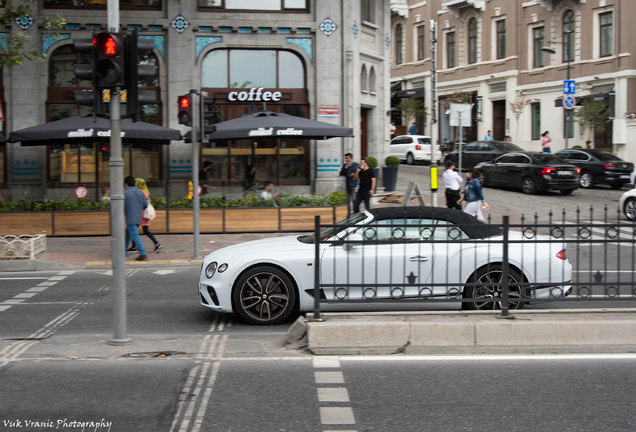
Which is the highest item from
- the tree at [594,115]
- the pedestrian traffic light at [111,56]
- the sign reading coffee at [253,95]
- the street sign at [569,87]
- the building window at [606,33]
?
the building window at [606,33]

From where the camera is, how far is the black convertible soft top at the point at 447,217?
23.2 feet

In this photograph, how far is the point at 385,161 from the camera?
1022 inches

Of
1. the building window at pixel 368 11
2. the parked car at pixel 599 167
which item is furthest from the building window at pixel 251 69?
the parked car at pixel 599 167

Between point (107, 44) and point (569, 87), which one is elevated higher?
point (569, 87)

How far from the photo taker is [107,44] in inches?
263

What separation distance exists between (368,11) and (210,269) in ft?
63.6

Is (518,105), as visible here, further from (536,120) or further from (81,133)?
(81,133)

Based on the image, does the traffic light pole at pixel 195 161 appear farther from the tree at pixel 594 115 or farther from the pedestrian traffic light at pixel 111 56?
the tree at pixel 594 115

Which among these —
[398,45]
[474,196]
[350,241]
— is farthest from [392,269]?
[398,45]

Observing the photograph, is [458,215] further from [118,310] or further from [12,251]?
[12,251]

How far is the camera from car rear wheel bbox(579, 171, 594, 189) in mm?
26938

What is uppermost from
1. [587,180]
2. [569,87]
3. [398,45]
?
[398,45]

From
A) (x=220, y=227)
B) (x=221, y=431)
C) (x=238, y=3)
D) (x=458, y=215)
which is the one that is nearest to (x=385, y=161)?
(x=238, y=3)

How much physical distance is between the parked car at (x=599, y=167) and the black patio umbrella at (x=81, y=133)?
17050mm
